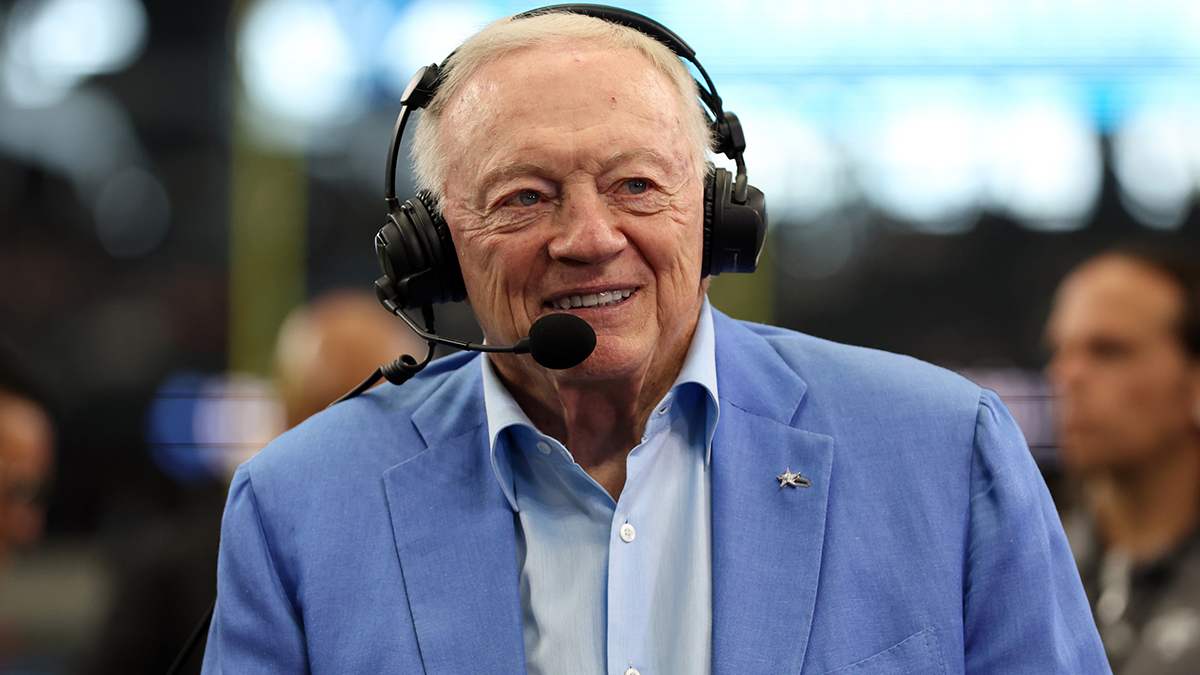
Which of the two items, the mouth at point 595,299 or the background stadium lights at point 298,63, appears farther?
the background stadium lights at point 298,63

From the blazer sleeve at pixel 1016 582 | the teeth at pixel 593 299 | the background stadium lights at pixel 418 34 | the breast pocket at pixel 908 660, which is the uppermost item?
the background stadium lights at pixel 418 34

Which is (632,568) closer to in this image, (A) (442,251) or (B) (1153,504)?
(A) (442,251)

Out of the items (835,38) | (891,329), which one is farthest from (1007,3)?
(891,329)

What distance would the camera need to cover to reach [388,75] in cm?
307

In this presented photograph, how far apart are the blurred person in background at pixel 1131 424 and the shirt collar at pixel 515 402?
1.39m

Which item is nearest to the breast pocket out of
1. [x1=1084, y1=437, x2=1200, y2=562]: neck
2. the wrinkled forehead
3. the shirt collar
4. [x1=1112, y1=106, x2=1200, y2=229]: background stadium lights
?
the shirt collar

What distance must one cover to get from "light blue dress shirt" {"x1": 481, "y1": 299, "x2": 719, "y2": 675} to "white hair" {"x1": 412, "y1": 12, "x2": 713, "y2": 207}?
0.91 feet

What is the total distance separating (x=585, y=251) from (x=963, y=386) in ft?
1.69

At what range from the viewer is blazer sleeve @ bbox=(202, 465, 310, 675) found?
3.86ft

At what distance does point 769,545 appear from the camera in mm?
1155

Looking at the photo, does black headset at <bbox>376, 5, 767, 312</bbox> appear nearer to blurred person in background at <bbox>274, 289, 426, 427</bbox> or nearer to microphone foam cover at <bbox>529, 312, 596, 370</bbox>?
microphone foam cover at <bbox>529, 312, 596, 370</bbox>

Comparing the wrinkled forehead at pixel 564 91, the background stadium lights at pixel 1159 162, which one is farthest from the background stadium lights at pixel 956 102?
the wrinkled forehead at pixel 564 91

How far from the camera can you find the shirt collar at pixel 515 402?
1245mm

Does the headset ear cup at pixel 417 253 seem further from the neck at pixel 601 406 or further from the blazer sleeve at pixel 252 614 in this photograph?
the blazer sleeve at pixel 252 614
